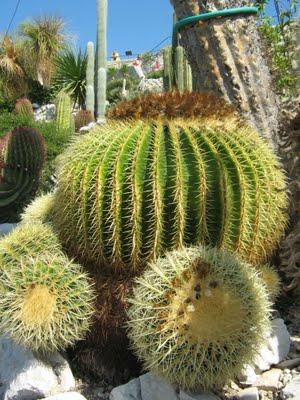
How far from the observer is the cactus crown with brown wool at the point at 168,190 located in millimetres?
2795

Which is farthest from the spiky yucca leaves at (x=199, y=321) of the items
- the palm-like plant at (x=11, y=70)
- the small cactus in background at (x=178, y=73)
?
the palm-like plant at (x=11, y=70)

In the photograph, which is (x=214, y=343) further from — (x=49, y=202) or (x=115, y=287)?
(x=49, y=202)

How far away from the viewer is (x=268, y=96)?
Result: 12.4 ft

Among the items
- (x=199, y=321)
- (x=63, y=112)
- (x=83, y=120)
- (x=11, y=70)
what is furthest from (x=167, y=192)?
(x=11, y=70)

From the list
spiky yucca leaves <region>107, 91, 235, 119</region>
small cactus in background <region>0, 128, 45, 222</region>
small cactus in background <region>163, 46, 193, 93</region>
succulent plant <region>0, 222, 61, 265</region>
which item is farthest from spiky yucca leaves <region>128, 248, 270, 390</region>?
small cactus in background <region>0, 128, 45, 222</region>

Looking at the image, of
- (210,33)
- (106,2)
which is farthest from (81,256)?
(106,2)

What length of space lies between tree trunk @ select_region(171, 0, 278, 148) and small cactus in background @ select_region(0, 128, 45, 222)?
3.64 m

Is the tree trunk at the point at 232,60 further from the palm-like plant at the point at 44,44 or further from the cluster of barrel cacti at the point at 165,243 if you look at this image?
the palm-like plant at the point at 44,44

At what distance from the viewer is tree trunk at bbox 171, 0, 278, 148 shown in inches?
140

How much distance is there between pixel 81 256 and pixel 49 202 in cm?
86

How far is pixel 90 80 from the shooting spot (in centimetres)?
Answer: 1330

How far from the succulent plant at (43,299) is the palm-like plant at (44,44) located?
64.5ft

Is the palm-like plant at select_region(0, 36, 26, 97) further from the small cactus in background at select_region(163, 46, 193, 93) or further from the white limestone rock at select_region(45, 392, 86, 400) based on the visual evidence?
the white limestone rock at select_region(45, 392, 86, 400)

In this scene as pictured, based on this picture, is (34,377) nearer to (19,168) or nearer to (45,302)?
(45,302)
